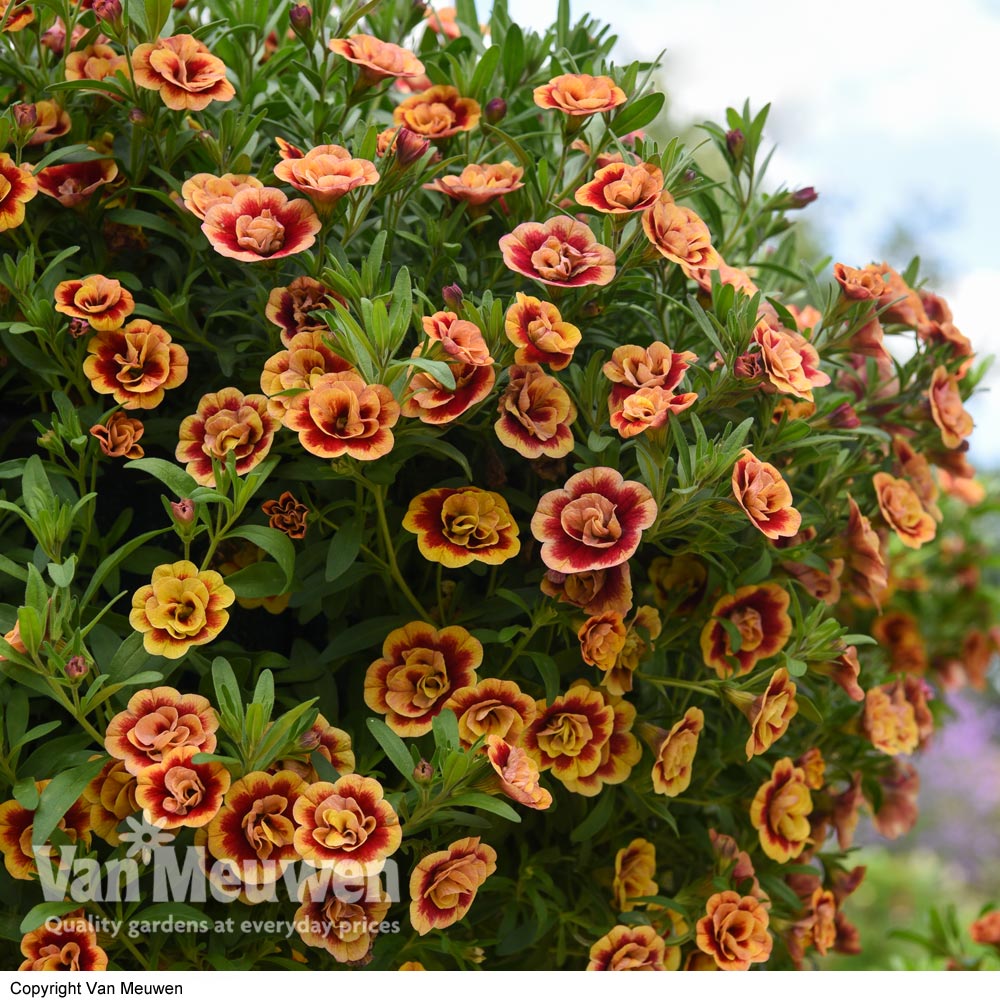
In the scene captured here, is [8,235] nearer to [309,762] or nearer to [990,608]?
[309,762]

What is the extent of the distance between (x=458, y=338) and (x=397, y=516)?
0.21 meters

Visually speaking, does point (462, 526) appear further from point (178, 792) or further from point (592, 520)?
point (178, 792)

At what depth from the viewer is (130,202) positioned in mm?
1039

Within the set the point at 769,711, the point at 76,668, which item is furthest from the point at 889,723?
the point at 76,668

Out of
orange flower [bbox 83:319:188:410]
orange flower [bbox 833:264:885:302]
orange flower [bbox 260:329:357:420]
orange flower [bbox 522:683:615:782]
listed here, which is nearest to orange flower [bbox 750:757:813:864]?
orange flower [bbox 522:683:615:782]

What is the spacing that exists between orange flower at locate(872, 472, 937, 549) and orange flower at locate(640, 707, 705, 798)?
33 cm

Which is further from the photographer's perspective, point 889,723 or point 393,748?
point 889,723

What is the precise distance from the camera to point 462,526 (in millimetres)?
875

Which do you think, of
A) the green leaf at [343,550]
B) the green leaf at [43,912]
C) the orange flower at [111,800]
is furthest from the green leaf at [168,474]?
the green leaf at [43,912]

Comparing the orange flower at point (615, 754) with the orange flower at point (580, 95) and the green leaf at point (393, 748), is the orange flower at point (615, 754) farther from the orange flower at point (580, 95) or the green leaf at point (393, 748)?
the orange flower at point (580, 95)

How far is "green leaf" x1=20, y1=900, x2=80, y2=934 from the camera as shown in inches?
30.7

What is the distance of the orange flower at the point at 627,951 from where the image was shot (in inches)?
37.6

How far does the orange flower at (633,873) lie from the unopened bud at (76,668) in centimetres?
52
